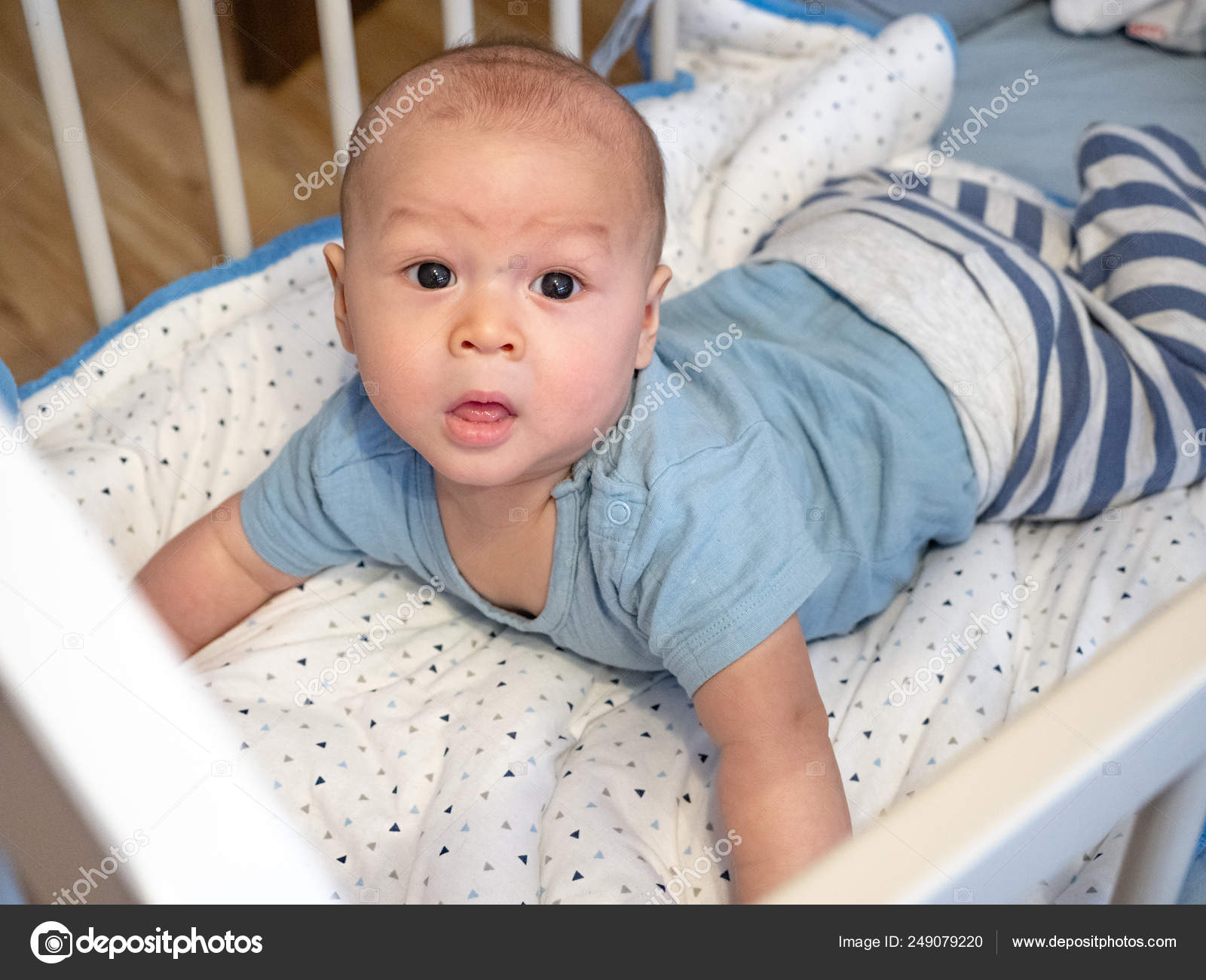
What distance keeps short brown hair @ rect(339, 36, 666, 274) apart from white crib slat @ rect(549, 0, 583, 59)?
1.59ft

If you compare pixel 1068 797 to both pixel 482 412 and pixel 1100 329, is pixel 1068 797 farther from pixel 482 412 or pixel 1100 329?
pixel 1100 329

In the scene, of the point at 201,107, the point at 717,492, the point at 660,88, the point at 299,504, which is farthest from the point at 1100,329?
the point at 201,107

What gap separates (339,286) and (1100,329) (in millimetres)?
686

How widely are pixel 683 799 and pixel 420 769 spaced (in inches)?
7.5

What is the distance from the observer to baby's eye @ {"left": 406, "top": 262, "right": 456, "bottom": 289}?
661 mm

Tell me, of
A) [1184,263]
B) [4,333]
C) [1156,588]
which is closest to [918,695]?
[1156,588]

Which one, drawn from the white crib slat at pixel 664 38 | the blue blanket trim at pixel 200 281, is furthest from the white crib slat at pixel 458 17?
the white crib slat at pixel 664 38

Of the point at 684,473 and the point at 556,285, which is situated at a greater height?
the point at 556,285

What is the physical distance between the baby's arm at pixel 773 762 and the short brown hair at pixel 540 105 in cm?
27

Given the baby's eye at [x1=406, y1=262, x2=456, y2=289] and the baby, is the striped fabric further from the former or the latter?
the baby's eye at [x1=406, y1=262, x2=456, y2=289]

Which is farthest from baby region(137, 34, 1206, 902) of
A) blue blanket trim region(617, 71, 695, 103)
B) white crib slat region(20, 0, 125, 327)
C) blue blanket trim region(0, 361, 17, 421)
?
blue blanket trim region(617, 71, 695, 103)

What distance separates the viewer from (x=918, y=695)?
87 cm

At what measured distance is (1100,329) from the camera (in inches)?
41.4

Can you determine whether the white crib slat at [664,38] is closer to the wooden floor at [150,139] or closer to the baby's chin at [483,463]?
the wooden floor at [150,139]
